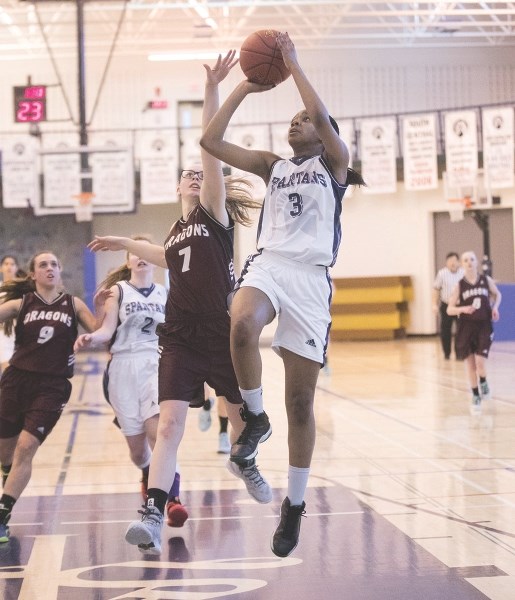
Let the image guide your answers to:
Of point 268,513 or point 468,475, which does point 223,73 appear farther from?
point 468,475

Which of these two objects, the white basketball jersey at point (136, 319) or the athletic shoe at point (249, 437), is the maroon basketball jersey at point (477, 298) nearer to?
the white basketball jersey at point (136, 319)

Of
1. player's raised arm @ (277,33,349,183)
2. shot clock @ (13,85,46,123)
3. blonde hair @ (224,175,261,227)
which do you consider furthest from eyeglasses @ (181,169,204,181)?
shot clock @ (13,85,46,123)

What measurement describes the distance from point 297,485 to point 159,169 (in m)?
18.4

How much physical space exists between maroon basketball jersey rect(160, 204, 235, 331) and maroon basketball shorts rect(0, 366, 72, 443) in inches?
45.1

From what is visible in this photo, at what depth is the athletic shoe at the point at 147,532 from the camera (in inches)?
170

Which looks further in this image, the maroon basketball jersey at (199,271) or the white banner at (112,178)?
the white banner at (112,178)

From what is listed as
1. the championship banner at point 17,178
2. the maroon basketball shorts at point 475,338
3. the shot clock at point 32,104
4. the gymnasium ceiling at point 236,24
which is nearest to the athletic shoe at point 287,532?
the maroon basketball shorts at point 475,338

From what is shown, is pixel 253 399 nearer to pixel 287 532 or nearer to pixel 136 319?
pixel 287 532

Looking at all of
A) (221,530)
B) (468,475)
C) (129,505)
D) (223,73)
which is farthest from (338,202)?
(468,475)

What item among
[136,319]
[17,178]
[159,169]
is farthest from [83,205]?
[136,319]

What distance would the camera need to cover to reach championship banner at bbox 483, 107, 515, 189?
21.5 meters

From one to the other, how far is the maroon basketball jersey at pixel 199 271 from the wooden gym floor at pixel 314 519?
1.20 meters

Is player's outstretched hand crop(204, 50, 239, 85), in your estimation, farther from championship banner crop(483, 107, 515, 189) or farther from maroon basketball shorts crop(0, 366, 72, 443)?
championship banner crop(483, 107, 515, 189)

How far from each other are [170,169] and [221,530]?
17282 millimetres
